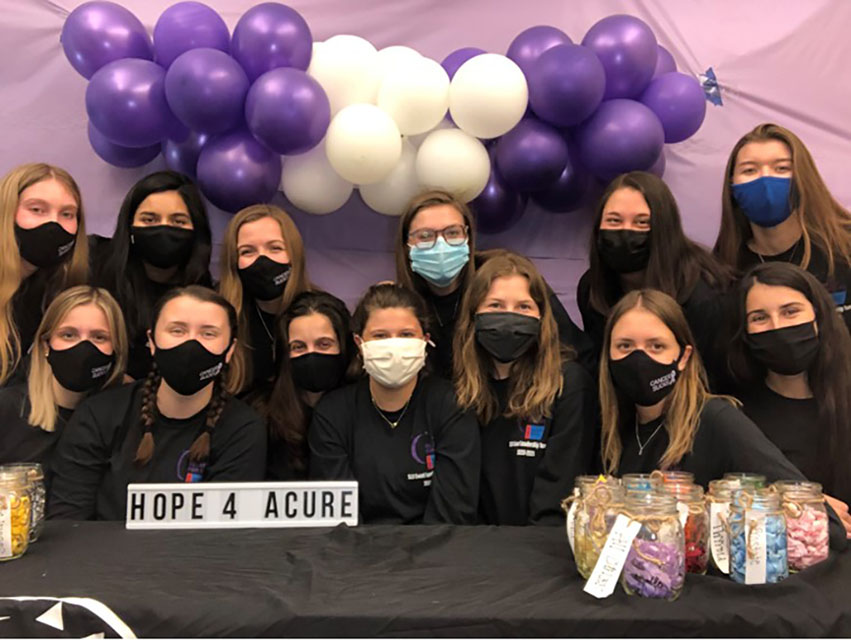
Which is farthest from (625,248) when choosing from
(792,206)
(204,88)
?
(204,88)

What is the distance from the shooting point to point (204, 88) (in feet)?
9.86

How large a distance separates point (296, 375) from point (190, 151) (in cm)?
127

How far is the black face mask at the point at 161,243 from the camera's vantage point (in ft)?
10.1

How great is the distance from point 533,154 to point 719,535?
2006 millimetres

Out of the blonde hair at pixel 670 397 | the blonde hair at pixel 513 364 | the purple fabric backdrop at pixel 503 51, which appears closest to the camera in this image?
the blonde hair at pixel 670 397

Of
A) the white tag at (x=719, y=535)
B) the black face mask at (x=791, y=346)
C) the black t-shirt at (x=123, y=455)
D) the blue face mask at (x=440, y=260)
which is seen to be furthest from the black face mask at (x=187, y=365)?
the black face mask at (x=791, y=346)

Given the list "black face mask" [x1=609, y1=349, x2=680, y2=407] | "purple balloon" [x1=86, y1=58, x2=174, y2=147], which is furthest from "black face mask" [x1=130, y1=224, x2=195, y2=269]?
"black face mask" [x1=609, y1=349, x2=680, y2=407]

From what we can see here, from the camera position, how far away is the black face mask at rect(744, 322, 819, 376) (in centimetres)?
235

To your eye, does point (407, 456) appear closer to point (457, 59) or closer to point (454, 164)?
point (454, 164)

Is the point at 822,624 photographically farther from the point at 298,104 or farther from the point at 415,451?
the point at 298,104

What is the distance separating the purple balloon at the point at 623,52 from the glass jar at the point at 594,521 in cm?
222

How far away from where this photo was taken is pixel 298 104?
301 cm

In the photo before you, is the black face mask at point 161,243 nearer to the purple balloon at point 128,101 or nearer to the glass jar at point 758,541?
the purple balloon at point 128,101

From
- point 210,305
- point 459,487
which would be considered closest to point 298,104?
point 210,305
